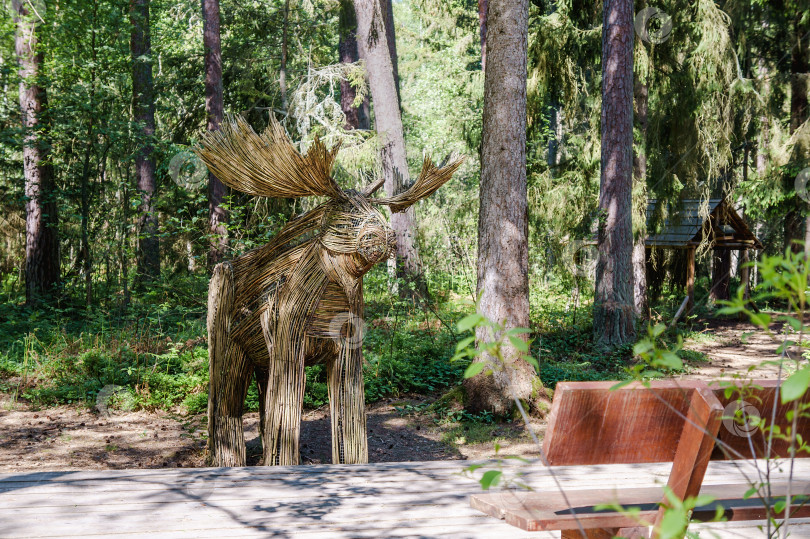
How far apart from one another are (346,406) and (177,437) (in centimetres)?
298

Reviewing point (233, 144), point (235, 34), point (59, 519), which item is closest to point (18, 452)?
point (59, 519)

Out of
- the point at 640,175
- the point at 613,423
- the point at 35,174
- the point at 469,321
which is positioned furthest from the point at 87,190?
the point at 469,321

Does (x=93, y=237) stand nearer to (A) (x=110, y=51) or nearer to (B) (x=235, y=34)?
(A) (x=110, y=51)

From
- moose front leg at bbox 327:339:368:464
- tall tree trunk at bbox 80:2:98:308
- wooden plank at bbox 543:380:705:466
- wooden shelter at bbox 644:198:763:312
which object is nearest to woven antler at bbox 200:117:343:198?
moose front leg at bbox 327:339:368:464

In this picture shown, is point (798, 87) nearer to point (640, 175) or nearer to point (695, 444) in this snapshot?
point (640, 175)

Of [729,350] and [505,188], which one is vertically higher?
[505,188]

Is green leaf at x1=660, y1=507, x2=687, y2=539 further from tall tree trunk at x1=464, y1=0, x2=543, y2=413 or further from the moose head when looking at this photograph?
tall tree trunk at x1=464, y1=0, x2=543, y2=413

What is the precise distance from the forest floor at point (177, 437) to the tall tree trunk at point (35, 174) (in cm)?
551

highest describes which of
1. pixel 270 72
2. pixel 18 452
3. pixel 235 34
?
pixel 235 34

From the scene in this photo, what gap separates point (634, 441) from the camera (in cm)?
286

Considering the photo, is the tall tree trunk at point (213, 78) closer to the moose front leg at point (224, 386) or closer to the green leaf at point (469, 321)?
the moose front leg at point (224, 386)

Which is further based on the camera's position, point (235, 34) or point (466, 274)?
point (235, 34)

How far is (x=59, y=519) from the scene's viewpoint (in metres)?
3.20

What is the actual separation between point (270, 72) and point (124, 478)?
15.9 metres
